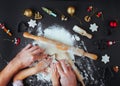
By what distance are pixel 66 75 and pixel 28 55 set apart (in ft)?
0.69

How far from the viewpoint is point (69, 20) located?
1.54 m

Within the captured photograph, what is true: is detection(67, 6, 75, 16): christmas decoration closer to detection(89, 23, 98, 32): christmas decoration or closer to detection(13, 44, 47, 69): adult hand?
detection(89, 23, 98, 32): christmas decoration

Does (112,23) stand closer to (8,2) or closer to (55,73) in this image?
(55,73)

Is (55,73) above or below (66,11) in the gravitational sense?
below

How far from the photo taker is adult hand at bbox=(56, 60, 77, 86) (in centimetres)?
150

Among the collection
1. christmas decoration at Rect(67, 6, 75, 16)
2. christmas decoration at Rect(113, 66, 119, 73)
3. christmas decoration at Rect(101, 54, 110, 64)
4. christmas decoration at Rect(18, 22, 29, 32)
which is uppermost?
christmas decoration at Rect(67, 6, 75, 16)

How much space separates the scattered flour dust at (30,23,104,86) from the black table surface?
3 centimetres

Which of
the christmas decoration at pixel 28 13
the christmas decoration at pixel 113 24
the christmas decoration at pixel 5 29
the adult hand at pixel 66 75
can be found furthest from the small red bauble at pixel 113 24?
the christmas decoration at pixel 5 29

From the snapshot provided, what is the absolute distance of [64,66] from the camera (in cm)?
152

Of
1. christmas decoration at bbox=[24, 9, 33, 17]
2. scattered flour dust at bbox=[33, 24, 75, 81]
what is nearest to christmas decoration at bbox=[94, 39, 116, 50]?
scattered flour dust at bbox=[33, 24, 75, 81]

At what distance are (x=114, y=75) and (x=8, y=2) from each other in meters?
0.64

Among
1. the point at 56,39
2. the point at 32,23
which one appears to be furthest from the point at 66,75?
the point at 32,23

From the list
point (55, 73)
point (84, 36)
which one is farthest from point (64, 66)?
point (84, 36)

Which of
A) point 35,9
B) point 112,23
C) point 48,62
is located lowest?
point 48,62
